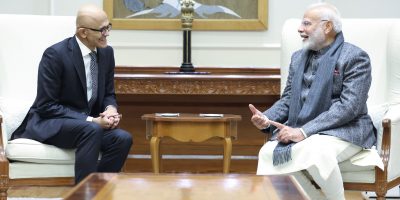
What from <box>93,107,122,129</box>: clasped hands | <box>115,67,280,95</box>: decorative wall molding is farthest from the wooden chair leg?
<box>115,67,280,95</box>: decorative wall molding

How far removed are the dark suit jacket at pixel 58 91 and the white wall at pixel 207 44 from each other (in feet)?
7.47

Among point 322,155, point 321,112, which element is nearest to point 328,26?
point 321,112

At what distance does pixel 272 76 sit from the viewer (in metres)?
5.94

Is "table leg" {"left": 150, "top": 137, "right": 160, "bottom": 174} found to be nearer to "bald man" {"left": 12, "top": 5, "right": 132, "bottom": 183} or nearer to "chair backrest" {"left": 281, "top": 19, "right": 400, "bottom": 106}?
"bald man" {"left": 12, "top": 5, "right": 132, "bottom": 183}

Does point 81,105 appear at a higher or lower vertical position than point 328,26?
lower

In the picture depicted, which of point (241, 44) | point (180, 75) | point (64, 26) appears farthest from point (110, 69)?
point (241, 44)

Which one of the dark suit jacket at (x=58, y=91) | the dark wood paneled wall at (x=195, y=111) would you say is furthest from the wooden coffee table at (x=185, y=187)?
the dark wood paneled wall at (x=195, y=111)

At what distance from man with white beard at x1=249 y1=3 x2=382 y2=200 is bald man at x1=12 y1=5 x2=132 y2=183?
0.88 meters

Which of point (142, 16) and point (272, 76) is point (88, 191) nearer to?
point (272, 76)

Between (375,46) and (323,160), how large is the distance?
1.23m

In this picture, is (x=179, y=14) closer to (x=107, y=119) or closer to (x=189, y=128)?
(x=189, y=128)

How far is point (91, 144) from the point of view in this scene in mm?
4016

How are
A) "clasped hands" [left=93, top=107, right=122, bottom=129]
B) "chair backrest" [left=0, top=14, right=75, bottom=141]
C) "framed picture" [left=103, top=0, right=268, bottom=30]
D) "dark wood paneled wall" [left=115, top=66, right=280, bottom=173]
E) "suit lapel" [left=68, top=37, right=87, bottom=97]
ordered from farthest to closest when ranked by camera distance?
1. "framed picture" [left=103, top=0, right=268, bottom=30]
2. "dark wood paneled wall" [left=115, top=66, right=280, bottom=173]
3. "chair backrest" [left=0, top=14, right=75, bottom=141]
4. "suit lapel" [left=68, top=37, right=87, bottom=97]
5. "clasped hands" [left=93, top=107, right=122, bottom=129]

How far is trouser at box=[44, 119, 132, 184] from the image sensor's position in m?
3.98
